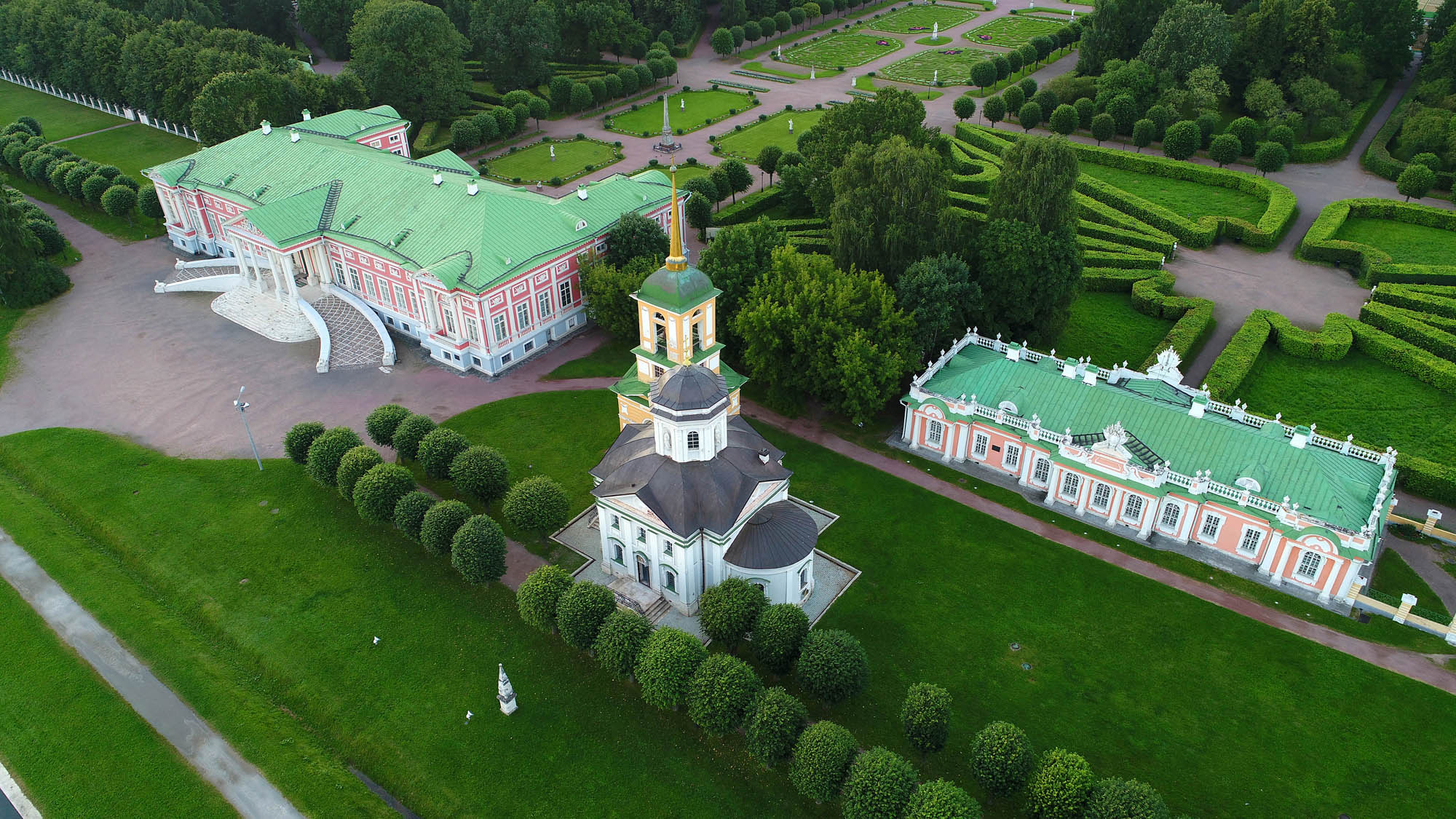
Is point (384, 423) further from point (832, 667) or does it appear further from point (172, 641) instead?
point (832, 667)

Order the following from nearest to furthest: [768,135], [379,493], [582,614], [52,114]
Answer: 1. [582,614]
2. [379,493]
3. [768,135]
4. [52,114]

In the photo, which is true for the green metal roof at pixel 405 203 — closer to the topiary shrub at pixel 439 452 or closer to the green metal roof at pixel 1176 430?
the topiary shrub at pixel 439 452

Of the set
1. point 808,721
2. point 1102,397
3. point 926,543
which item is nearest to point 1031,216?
point 1102,397

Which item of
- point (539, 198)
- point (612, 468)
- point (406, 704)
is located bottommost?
point (406, 704)

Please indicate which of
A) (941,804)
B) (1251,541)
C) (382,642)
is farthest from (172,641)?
(1251,541)

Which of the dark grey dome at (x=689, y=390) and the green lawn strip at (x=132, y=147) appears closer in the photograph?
the dark grey dome at (x=689, y=390)

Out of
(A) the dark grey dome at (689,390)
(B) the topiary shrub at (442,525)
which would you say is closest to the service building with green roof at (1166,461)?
(A) the dark grey dome at (689,390)

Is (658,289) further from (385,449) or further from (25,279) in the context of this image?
(25,279)
